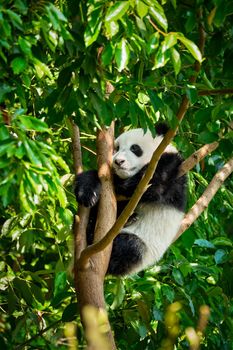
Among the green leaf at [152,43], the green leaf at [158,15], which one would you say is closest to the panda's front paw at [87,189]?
the green leaf at [152,43]

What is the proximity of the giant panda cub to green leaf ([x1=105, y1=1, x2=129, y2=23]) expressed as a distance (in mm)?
1953

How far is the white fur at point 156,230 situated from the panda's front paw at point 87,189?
814 millimetres

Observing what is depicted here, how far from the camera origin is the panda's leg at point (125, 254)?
4.92 metres

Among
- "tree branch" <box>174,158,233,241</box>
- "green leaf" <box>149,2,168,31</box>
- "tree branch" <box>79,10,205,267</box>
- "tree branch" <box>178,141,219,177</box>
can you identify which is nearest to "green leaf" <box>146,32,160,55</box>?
"green leaf" <box>149,2,168,31</box>

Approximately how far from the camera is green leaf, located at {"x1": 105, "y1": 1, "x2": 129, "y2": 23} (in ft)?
9.11

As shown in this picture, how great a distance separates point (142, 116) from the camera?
354 centimetres

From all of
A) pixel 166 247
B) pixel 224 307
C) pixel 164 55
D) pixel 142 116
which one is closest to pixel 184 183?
pixel 166 247

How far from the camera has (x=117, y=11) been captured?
9.12ft

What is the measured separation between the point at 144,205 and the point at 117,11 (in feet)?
8.58

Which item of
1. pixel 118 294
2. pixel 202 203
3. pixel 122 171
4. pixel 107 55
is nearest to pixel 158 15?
pixel 107 55

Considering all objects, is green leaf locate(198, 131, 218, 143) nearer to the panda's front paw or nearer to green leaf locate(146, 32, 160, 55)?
green leaf locate(146, 32, 160, 55)

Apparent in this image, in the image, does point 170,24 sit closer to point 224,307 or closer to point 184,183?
point 184,183

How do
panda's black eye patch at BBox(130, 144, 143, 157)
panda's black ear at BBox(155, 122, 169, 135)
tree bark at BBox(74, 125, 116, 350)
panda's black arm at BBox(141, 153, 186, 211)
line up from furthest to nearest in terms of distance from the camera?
panda's black eye patch at BBox(130, 144, 143, 157), panda's black ear at BBox(155, 122, 169, 135), panda's black arm at BBox(141, 153, 186, 211), tree bark at BBox(74, 125, 116, 350)

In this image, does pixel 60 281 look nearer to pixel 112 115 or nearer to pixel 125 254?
pixel 125 254
